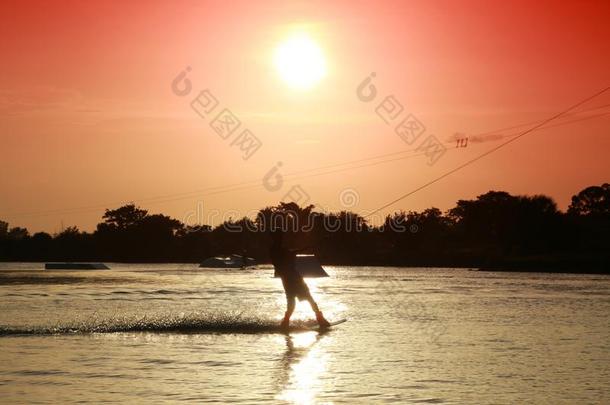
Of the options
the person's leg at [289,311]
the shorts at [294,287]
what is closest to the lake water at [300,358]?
the person's leg at [289,311]

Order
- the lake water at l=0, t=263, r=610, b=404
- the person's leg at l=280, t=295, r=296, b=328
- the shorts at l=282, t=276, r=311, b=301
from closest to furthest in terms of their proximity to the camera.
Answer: the lake water at l=0, t=263, r=610, b=404 → the person's leg at l=280, t=295, r=296, b=328 → the shorts at l=282, t=276, r=311, b=301

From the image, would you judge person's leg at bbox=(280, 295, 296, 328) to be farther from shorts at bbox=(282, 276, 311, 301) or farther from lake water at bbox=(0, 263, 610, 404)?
lake water at bbox=(0, 263, 610, 404)

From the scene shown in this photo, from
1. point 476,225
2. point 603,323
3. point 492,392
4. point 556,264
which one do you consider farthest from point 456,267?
point 492,392

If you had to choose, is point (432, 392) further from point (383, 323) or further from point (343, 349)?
point (383, 323)

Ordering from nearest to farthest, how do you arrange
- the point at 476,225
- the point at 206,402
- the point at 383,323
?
1. the point at 206,402
2. the point at 383,323
3. the point at 476,225

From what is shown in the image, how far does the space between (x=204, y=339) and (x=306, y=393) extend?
803 centimetres

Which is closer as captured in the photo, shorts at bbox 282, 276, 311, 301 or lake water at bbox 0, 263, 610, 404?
lake water at bbox 0, 263, 610, 404

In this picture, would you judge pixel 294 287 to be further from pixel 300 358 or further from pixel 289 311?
pixel 300 358

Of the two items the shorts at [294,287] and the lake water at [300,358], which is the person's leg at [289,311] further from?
the lake water at [300,358]

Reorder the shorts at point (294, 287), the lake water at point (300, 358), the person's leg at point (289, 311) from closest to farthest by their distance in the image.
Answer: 1. the lake water at point (300, 358)
2. the person's leg at point (289, 311)
3. the shorts at point (294, 287)

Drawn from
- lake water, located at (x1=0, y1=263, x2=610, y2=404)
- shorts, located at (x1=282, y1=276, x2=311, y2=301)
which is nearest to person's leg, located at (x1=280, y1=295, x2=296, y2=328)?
shorts, located at (x1=282, y1=276, x2=311, y2=301)

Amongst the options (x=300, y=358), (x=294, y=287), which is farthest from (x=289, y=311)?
(x=300, y=358)

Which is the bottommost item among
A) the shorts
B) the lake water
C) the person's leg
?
the lake water

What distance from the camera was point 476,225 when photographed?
190375 millimetres
